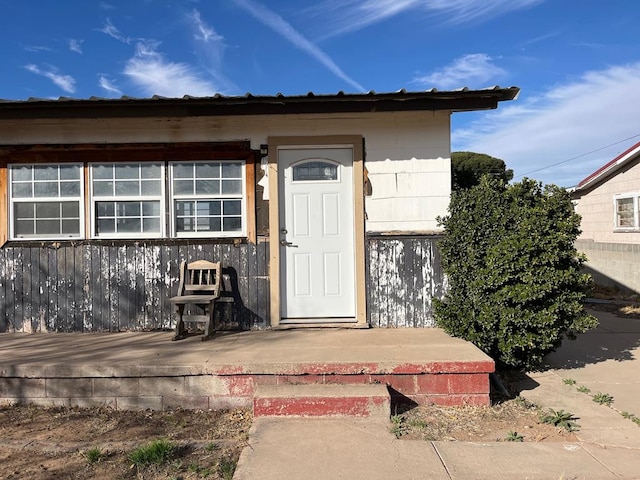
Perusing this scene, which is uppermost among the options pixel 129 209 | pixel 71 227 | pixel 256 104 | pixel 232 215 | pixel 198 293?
pixel 256 104

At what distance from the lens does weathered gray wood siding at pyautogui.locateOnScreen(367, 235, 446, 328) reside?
5801mm

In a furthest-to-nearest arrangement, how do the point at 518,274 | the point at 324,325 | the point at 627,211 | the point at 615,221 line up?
the point at 615,221
the point at 627,211
the point at 324,325
the point at 518,274

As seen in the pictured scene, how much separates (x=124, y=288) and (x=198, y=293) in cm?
93

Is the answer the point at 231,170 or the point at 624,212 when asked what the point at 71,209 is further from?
the point at 624,212

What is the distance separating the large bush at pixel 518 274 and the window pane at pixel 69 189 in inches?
187

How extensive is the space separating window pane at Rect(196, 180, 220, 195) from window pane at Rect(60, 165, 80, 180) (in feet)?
5.05

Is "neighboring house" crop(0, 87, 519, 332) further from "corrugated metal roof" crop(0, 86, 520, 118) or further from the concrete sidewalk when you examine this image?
the concrete sidewalk

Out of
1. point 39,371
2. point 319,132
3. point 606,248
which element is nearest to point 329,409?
point 39,371

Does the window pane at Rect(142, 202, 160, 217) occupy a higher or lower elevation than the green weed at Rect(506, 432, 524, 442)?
higher

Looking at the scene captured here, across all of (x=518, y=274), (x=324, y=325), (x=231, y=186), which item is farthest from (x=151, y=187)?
(x=518, y=274)

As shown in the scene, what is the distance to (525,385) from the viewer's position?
187 inches

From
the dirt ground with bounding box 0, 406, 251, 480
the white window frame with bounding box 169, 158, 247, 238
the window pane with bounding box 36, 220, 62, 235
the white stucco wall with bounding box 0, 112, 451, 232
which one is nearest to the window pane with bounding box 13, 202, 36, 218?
the window pane with bounding box 36, 220, 62, 235

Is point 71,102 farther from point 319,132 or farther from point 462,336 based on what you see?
point 462,336

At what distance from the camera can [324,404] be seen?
3883mm
